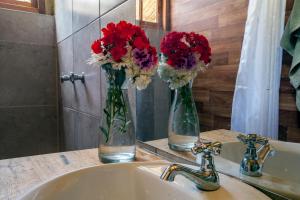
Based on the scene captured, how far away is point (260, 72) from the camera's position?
61cm

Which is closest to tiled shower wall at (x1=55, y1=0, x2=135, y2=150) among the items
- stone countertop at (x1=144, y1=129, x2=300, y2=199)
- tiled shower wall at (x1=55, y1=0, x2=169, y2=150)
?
tiled shower wall at (x1=55, y1=0, x2=169, y2=150)

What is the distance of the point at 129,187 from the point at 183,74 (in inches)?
14.6

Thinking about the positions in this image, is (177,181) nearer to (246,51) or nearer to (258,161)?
(258,161)

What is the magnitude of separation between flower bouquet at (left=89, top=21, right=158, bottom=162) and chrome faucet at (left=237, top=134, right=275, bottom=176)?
34 cm

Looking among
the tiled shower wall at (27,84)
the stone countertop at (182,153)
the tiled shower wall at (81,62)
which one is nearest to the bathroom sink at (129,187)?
the stone countertop at (182,153)

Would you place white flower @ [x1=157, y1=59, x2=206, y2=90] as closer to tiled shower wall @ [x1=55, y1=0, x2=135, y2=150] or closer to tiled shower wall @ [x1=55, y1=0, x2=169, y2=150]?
tiled shower wall @ [x1=55, y1=0, x2=169, y2=150]

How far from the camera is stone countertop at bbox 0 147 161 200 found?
607 mm

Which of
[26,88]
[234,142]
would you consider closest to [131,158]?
[234,142]

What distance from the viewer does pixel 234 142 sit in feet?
2.13

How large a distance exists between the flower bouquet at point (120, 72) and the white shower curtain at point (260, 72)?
268 mm

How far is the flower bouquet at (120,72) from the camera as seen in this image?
727 mm

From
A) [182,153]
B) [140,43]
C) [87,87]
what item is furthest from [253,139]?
[87,87]

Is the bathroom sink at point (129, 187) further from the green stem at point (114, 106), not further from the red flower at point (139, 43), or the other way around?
the red flower at point (139, 43)

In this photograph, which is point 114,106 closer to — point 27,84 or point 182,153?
point 182,153
